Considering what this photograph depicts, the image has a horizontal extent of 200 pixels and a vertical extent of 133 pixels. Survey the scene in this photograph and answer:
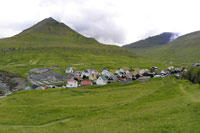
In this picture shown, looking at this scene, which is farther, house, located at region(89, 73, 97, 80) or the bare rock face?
house, located at region(89, 73, 97, 80)

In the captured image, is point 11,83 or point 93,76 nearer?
point 93,76

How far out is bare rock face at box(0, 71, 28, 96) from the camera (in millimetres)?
126562

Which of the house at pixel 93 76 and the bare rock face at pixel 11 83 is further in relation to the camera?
the house at pixel 93 76

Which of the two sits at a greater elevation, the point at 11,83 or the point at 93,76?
the point at 93,76

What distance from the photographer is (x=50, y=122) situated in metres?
35.8

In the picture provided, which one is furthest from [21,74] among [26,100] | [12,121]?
[12,121]

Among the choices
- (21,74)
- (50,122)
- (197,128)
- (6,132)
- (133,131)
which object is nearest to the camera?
(197,128)

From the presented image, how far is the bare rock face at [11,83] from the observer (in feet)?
415

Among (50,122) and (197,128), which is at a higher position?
(197,128)

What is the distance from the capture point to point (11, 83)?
474 ft

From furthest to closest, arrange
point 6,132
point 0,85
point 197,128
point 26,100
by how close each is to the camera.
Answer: point 0,85
point 26,100
point 6,132
point 197,128

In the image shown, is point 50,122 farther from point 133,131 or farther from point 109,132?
point 133,131

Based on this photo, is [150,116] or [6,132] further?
[150,116]

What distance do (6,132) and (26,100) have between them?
146 ft
